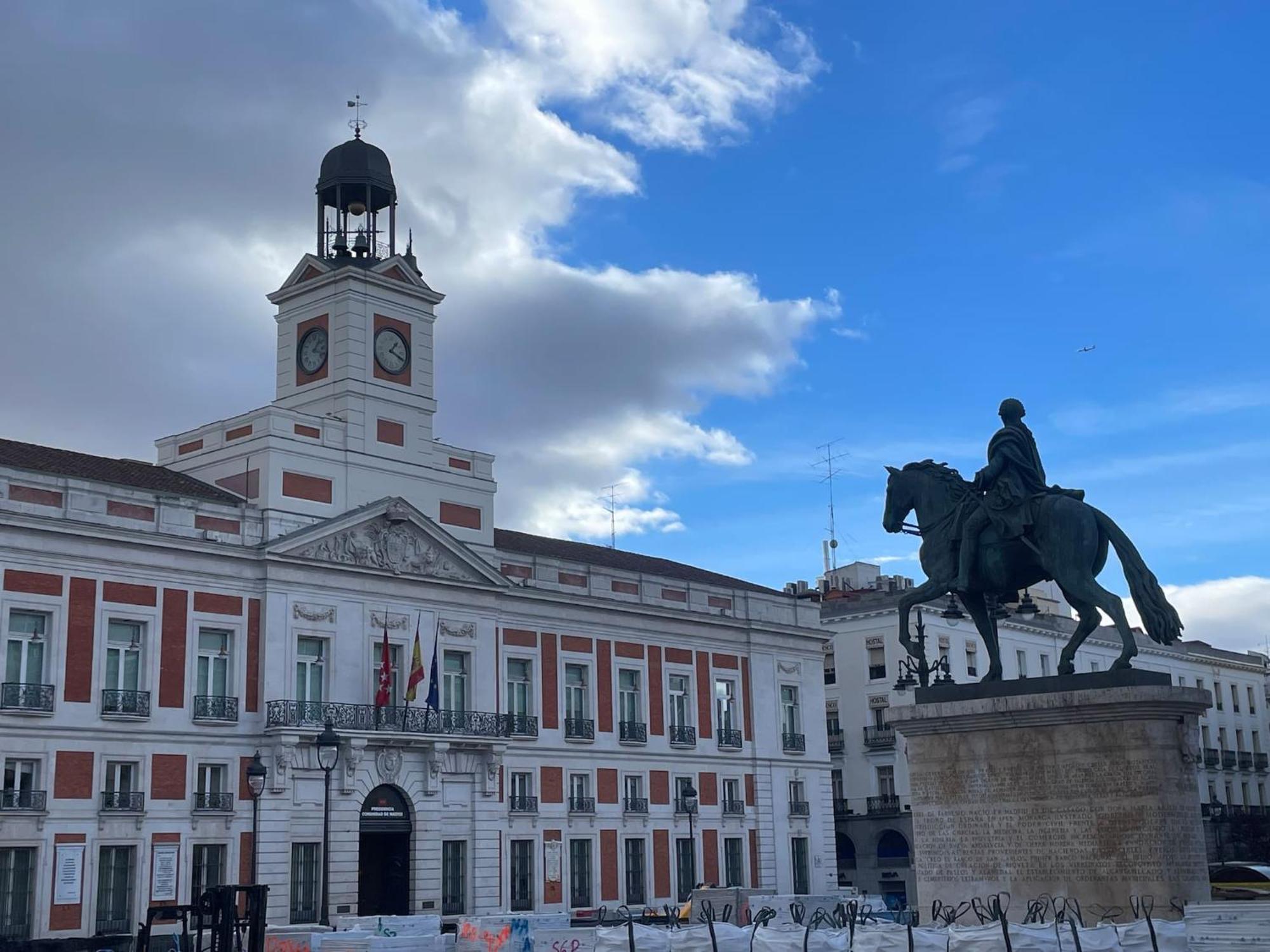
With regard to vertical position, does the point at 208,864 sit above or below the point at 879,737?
below

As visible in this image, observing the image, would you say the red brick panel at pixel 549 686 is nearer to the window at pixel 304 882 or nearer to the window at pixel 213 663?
the window at pixel 304 882

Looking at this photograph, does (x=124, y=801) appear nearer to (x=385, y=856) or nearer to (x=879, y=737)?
(x=385, y=856)

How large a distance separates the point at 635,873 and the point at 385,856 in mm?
9052

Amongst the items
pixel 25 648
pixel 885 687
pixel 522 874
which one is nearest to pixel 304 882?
pixel 522 874

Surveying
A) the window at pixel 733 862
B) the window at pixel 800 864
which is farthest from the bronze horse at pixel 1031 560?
the window at pixel 800 864

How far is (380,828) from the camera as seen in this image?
4141 cm

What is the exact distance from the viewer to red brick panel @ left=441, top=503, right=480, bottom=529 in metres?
46.0

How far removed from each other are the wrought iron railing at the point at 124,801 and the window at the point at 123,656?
8.03ft

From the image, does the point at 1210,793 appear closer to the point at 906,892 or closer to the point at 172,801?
the point at 906,892

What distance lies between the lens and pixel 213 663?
39312mm

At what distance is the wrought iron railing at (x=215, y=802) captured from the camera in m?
38.1

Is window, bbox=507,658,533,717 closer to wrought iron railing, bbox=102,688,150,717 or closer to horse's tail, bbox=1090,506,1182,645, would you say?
wrought iron railing, bbox=102,688,150,717

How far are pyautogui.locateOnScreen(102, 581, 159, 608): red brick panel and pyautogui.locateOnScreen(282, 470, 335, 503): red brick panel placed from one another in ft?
16.1

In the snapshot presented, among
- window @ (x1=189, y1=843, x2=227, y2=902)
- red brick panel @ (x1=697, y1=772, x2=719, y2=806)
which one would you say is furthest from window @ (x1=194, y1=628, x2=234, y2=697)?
red brick panel @ (x1=697, y1=772, x2=719, y2=806)
